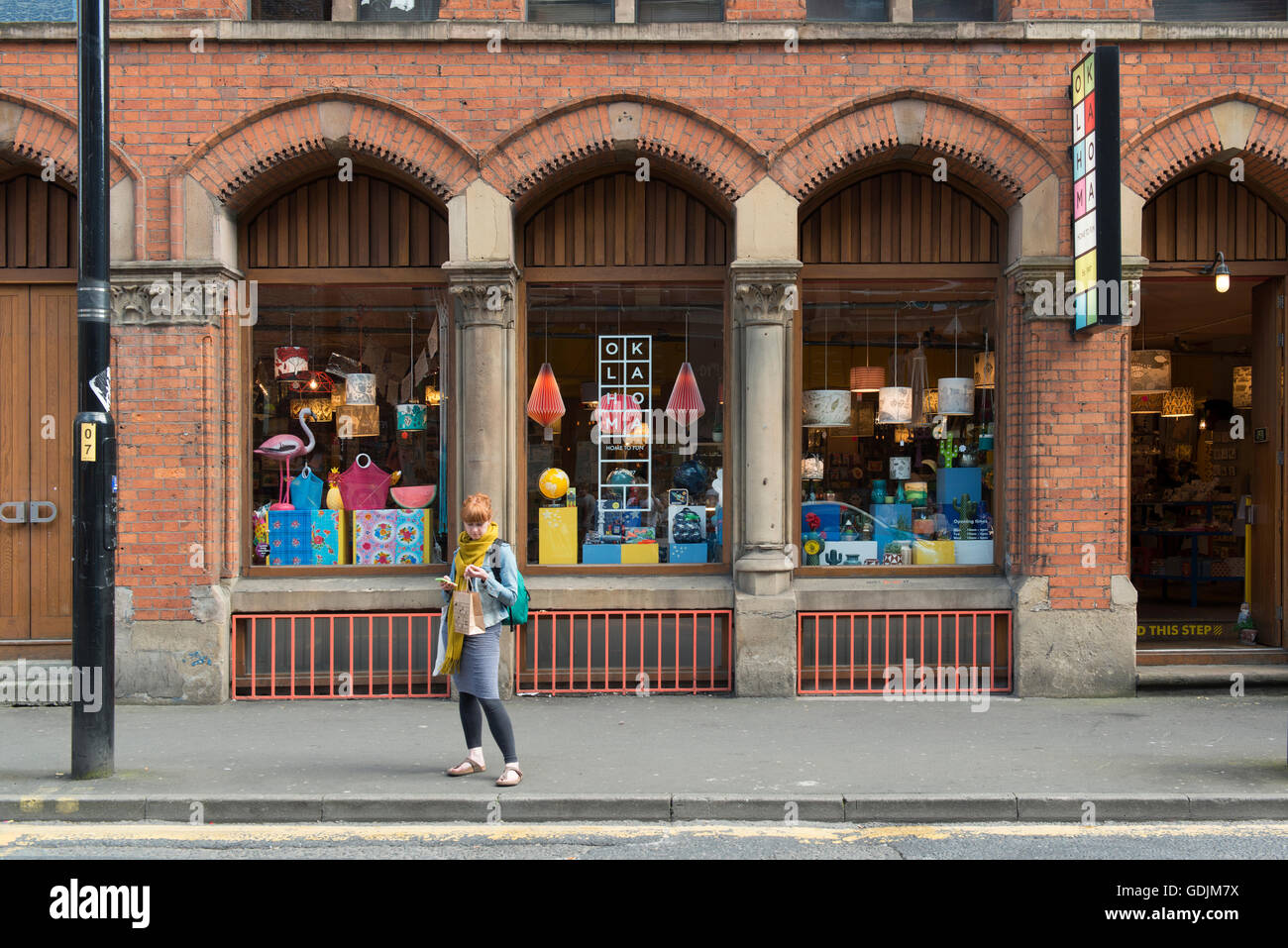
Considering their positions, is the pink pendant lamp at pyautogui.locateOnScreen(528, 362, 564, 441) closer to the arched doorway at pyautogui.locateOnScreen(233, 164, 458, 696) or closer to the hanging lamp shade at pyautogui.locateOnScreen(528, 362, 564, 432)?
the hanging lamp shade at pyautogui.locateOnScreen(528, 362, 564, 432)

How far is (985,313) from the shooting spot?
1038 centimetres

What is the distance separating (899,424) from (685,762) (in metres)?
4.44

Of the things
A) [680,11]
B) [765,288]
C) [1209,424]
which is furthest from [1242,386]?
[680,11]

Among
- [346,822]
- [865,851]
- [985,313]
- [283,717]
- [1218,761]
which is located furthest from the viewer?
[985,313]

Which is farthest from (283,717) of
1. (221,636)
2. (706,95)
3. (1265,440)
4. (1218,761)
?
(1265,440)

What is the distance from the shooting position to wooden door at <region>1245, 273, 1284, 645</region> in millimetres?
10422

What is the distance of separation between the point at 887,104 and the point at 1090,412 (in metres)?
3.18

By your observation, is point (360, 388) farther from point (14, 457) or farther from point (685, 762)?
point (685, 762)

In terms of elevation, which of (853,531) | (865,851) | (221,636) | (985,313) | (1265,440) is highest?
(985,313)

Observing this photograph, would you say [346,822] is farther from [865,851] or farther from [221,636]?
[221,636]

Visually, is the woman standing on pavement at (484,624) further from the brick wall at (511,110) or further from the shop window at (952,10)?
the shop window at (952,10)

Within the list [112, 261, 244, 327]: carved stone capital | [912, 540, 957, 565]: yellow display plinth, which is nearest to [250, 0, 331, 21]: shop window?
[112, 261, 244, 327]: carved stone capital

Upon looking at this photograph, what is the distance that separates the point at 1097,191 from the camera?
8.88 meters

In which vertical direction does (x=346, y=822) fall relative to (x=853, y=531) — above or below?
below
